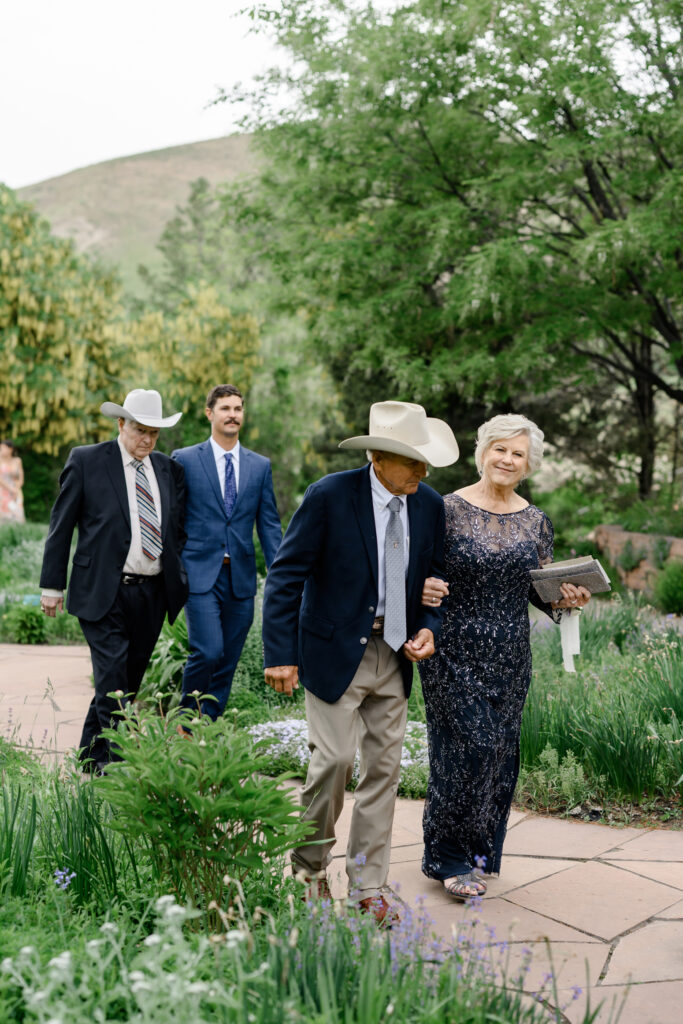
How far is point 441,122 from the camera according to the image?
13.2 meters

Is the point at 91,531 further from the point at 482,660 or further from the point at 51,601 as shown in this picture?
the point at 482,660

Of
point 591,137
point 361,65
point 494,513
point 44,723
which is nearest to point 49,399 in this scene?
point 361,65

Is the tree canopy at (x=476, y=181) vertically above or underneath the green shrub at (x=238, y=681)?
above

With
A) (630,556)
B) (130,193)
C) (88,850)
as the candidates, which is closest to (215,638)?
(88,850)

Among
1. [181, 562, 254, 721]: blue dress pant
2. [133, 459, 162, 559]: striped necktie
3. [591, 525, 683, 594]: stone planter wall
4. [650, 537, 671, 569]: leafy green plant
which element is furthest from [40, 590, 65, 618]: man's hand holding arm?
[650, 537, 671, 569]: leafy green plant

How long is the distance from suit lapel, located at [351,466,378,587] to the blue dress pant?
89.5 inches

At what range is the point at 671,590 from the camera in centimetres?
1102

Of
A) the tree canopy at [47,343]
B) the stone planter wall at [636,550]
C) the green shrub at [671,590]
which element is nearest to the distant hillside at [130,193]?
the tree canopy at [47,343]

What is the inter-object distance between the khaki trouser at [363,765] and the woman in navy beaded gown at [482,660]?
35 cm

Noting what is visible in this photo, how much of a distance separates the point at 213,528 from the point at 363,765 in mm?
2335

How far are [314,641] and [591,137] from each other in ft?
31.3

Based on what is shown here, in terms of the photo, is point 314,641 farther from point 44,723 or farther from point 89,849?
point 44,723

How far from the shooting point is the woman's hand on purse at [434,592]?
3906 millimetres

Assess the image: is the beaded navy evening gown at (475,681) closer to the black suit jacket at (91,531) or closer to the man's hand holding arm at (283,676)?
the man's hand holding arm at (283,676)
